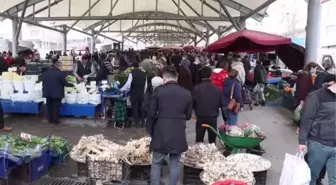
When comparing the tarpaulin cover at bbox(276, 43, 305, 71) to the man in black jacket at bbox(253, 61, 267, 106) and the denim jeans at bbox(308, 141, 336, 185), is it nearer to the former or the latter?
the man in black jacket at bbox(253, 61, 267, 106)

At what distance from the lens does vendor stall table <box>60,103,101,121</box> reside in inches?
364

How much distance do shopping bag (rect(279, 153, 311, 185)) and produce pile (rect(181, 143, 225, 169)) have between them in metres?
1.33

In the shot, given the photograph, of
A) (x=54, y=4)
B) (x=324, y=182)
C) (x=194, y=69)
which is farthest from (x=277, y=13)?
(x=324, y=182)

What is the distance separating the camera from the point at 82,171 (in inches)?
209

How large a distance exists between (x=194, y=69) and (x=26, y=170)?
8651 mm

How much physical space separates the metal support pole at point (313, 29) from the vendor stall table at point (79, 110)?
566 cm

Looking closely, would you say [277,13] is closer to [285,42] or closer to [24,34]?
[24,34]

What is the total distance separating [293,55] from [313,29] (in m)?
0.92

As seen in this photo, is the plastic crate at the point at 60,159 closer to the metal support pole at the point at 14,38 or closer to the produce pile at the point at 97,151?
the produce pile at the point at 97,151

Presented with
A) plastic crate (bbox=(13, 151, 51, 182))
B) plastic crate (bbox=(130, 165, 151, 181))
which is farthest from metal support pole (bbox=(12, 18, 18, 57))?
plastic crate (bbox=(130, 165, 151, 181))

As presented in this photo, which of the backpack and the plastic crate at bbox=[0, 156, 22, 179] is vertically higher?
the backpack

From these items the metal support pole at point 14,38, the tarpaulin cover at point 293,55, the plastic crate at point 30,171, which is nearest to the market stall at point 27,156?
the plastic crate at point 30,171

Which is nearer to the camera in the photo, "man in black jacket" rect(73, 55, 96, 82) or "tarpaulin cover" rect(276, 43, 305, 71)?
"tarpaulin cover" rect(276, 43, 305, 71)

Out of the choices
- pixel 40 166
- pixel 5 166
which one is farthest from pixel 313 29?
pixel 5 166
